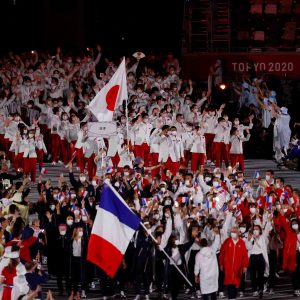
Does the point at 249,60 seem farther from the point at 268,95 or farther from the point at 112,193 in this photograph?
the point at 112,193

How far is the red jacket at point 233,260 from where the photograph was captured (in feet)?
74.8

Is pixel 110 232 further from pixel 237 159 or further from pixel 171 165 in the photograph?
pixel 237 159

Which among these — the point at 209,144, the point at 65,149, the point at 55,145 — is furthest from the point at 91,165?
the point at 209,144

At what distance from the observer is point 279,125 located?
32.3 m

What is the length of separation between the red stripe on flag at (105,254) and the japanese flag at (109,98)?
21.5ft

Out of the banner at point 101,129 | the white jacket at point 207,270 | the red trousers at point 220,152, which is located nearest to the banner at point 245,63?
the red trousers at point 220,152

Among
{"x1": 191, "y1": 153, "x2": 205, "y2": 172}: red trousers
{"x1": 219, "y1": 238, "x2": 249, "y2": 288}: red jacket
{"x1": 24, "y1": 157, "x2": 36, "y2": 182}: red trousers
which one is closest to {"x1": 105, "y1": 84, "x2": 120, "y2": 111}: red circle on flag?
{"x1": 24, "y1": 157, "x2": 36, "y2": 182}: red trousers

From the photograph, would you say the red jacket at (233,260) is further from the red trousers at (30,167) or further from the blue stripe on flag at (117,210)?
the red trousers at (30,167)

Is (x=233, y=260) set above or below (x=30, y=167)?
below

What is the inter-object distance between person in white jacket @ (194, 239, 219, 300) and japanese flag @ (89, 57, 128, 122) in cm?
518

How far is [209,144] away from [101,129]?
5.48m

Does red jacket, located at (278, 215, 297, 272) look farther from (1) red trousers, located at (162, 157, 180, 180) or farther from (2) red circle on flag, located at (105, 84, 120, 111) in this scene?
(1) red trousers, located at (162, 157, 180, 180)

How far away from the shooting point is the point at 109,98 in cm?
2684

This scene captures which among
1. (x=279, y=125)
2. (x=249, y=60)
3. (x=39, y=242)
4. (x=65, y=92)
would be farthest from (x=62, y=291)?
(x=249, y=60)
